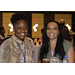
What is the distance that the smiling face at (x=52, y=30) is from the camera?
194cm

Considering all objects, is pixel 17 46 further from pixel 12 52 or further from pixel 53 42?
pixel 53 42

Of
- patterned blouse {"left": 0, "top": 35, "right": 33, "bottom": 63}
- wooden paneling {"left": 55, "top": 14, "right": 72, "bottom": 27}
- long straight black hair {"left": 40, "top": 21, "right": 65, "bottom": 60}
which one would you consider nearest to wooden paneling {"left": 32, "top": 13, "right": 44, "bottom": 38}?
wooden paneling {"left": 55, "top": 14, "right": 72, "bottom": 27}

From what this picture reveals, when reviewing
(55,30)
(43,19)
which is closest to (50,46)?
(55,30)

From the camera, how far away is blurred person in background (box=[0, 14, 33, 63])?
1.42 metres

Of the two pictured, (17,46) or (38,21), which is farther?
(38,21)

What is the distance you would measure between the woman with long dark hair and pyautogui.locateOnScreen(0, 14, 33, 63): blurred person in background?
0.53 metres

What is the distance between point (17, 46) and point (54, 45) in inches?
30.2

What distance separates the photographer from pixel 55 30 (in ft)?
6.40

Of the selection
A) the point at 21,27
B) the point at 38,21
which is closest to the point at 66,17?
the point at 38,21

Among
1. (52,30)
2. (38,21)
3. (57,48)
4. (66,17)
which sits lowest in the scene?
(57,48)

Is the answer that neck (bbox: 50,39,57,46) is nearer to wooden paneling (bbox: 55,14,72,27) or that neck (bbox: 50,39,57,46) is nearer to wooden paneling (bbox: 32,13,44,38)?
wooden paneling (bbox: 32,13,44,38)

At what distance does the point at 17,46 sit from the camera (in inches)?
59.4
